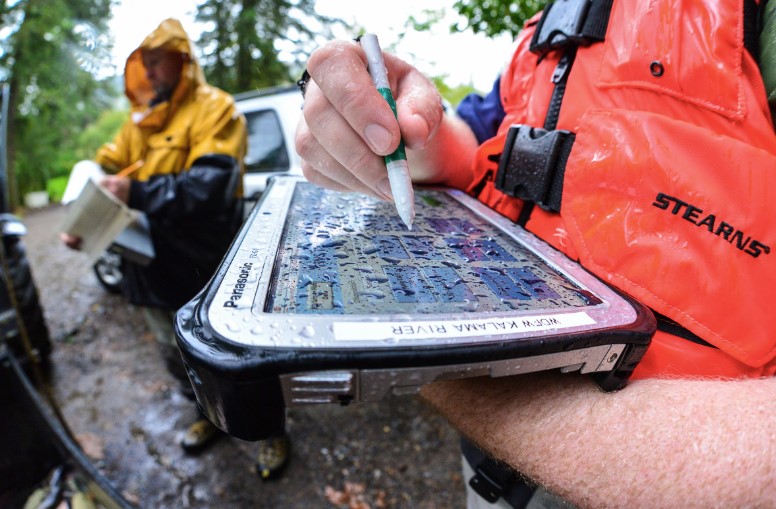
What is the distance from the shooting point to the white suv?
11.7ft

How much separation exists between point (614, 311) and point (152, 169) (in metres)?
2.66

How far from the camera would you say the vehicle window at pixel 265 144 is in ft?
11.9

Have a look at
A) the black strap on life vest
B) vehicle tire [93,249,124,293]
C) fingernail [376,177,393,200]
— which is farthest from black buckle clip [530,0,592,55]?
vehicle tire [93,249,124,293]

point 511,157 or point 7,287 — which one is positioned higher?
point 511,157

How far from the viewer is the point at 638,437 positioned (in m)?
0.67

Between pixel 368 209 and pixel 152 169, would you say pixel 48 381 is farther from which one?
pixel 368 209

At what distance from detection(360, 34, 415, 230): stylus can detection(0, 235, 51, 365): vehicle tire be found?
3.50 meters

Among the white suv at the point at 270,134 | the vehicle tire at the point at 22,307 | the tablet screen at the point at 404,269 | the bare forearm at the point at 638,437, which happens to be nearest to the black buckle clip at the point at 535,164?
the tablet screen at the point at 404,269

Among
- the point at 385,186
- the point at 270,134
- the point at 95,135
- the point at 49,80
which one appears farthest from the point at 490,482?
the point at 95,135

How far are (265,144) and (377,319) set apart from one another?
363cm

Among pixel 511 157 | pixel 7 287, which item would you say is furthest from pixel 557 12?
pixel 7 287

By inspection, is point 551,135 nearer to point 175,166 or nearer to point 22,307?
point 175,166

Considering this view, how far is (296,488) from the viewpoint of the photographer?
251 cm

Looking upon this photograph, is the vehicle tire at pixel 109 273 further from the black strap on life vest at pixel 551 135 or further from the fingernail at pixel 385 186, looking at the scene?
the black strap on life vest at pixel 551 135
